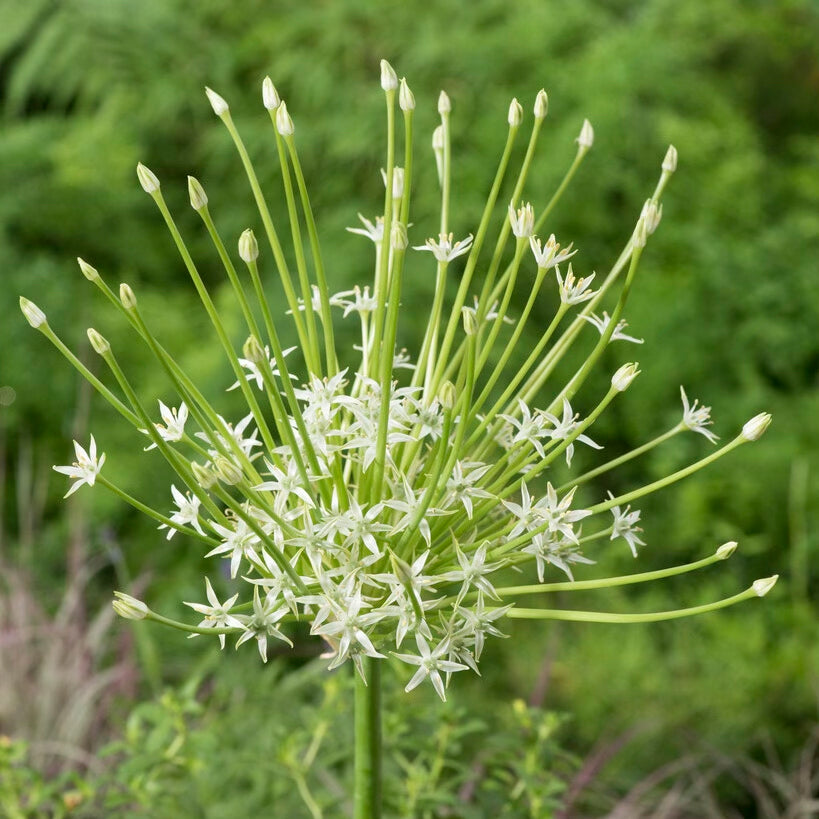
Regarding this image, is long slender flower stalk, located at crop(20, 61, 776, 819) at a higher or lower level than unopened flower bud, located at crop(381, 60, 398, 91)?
lower

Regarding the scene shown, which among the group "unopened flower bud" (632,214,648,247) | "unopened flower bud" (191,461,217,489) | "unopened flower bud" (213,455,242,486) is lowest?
"unopened flower bud" (191,461,217,489)

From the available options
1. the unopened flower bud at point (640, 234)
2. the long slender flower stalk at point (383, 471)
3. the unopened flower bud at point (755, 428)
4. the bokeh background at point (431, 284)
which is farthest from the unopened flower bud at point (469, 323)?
the bokeh background at point (431, 284)

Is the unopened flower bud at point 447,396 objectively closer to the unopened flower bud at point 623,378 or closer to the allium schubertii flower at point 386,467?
the allium schubertii flower at point 386,467

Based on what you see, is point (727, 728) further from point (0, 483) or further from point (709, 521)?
point (0, 483)

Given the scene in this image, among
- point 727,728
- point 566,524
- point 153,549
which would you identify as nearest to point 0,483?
point 153,549

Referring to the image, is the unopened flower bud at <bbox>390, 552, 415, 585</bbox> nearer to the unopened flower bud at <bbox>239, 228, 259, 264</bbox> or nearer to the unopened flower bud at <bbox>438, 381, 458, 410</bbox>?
the unopened flower bud at <bbox>438, 381, 458, 410</bbox>

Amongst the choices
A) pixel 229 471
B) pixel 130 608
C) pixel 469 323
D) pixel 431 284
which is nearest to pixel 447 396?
pixel 469 323

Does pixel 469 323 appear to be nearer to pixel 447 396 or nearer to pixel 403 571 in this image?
pixel 447 396

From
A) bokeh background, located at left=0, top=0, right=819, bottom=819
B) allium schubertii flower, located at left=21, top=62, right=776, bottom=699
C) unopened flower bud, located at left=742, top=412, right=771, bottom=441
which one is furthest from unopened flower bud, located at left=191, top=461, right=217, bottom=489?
bokeh background, located at left=0, top=0, right=819, bottom=819
